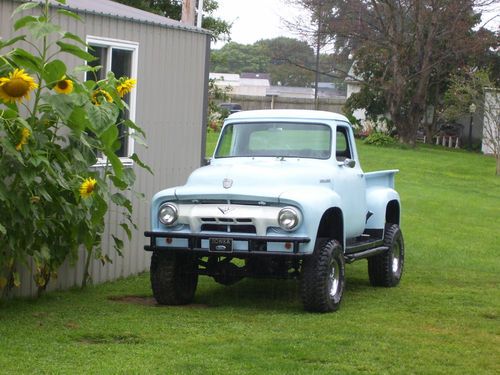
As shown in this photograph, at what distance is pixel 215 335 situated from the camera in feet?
28.5

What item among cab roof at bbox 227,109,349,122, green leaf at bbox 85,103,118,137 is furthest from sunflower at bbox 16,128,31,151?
cab roof at bbox 227,109,349,122

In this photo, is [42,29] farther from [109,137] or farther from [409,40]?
[409,40]

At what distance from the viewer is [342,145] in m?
11.6

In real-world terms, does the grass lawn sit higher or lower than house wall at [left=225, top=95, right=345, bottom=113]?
lower

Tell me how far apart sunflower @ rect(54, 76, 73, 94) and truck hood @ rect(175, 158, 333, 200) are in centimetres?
166

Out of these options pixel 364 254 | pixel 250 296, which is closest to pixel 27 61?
pixel 250 296

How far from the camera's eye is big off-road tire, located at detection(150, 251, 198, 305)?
1020 cm

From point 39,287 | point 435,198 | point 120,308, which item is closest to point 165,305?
point 120,308

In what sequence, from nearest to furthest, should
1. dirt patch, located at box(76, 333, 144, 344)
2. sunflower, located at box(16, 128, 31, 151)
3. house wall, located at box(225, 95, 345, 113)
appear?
1. dirt patch, located at box(76, 333, 144, 344)
2. sunflower, located at box(16, 128, 31, 151)
3. house wall, located at box(225, 95, 345, 113)

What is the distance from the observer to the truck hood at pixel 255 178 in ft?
32.2

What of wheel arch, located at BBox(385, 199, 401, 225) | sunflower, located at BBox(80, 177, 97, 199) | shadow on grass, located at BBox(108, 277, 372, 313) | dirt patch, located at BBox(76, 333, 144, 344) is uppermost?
sunflower, located at BBox(80, 177, 97, 199)

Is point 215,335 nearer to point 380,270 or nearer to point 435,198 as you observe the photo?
point 380,270

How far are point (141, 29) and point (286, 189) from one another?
129 inches

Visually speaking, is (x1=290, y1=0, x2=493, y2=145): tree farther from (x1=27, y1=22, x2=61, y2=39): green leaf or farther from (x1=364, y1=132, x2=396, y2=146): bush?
(x1=27, y1=22, x2=61, y2=39): green leaf
